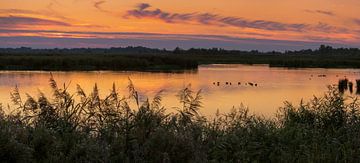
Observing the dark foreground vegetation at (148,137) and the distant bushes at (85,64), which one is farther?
the distant bushes at (85,64)

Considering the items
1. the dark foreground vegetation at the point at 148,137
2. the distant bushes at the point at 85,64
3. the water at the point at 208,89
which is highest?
the dark foreground vegetation at the point at 148,137

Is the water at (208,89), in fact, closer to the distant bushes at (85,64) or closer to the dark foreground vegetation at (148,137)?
the dark foreground vegetation at (148,137)

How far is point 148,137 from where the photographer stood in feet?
26.3

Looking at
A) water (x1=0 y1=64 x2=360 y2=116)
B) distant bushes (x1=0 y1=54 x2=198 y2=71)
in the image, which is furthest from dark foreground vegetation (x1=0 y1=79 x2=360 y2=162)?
distant bushes (x1=0 y1=54 x2=198 y2=71)

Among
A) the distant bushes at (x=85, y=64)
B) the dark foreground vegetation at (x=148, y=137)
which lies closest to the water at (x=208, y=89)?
the dark foreground vegetation at (x=148, y=137)

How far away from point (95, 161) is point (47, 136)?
1202 millimetres

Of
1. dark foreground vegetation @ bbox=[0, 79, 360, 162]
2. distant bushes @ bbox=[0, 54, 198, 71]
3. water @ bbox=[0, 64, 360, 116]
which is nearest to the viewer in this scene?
dark foreground vegetation @ bbox=[0, 79, 360, 162]

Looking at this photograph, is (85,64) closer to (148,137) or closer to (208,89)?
(208,89)

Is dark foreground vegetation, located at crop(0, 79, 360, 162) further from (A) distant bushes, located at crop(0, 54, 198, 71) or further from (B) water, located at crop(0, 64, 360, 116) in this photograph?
(A) distant bushes, located at crop(0, 54, 198, 71)

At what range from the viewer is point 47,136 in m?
7.82

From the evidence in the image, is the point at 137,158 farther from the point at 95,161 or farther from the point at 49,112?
the point at 49,112

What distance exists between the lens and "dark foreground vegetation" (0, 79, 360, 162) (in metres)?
7.43

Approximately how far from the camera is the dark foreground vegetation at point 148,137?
7.43 meters

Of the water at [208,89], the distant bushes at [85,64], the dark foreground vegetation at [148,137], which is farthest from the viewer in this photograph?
the distant bushes at [85,64]
